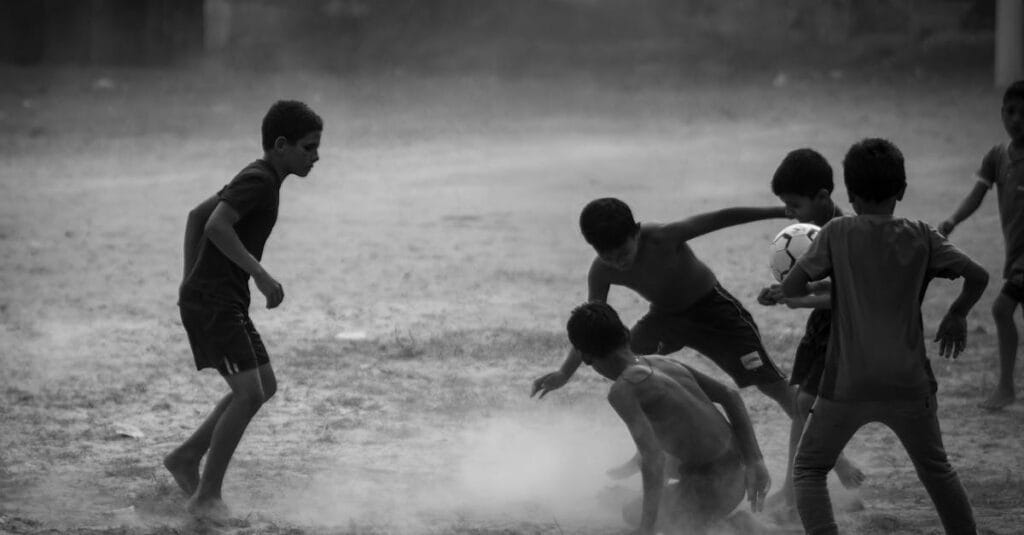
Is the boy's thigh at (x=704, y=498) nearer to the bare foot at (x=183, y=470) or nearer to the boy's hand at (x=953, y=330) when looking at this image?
the boy's hand at (x=953, y=330)

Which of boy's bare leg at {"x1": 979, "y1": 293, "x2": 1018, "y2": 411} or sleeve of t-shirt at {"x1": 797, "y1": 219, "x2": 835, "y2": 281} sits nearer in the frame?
sleeve of t-shirt at {"x1": 797, "y1": 219, "x2": 835, "y2": 281}

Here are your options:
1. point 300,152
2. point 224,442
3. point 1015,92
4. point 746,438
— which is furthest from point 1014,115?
point 224,442

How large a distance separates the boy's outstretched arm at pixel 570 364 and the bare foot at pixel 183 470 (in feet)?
4.09

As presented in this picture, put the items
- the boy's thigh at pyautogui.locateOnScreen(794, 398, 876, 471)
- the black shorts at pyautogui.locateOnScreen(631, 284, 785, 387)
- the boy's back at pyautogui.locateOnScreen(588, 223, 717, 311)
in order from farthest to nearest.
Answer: the black shorts at pyautogui.locateOnScreen(631, 284, 785, 387) < the boy's back at pyautogui.locateOnScreen(588, 223, 717, 311) < the boy's thigh at pyautogui.locateOnScreen(794, 398, 876, 471)

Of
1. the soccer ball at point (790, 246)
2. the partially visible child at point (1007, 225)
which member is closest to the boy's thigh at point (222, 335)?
the soccer ball at point (790, 246)

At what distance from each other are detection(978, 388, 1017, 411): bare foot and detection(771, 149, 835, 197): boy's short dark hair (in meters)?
1.99

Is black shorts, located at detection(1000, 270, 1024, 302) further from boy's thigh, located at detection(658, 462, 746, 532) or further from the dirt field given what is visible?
boy's thigh, located at detection(658, 462, 746, 532)

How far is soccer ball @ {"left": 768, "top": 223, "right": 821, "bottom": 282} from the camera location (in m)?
4.64

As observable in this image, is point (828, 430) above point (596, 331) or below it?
below

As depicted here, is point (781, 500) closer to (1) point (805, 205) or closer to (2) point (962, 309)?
(1) point (805, 205)

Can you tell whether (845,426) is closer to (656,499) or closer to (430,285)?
(656,499)

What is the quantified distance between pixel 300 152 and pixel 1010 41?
13518mm

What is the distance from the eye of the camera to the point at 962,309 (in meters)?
3.82

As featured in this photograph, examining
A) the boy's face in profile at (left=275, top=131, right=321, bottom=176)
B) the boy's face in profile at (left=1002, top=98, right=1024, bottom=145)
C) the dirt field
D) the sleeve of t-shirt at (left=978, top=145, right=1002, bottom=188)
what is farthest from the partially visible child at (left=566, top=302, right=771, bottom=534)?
the sleeve of t-shirt at (left=978, top=145, right=1002, bottom=188)
